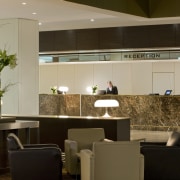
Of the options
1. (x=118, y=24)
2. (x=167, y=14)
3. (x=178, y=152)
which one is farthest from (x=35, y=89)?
(x=178, y=152)

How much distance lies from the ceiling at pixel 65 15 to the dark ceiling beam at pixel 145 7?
160 millimetres

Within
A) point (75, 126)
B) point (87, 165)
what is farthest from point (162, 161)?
point (75, 126)

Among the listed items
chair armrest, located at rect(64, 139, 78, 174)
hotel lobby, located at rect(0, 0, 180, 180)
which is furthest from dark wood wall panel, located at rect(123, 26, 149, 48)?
chair armrest, located at rect(64, 139, 78, 174)

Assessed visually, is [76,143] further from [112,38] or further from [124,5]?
[112,38]

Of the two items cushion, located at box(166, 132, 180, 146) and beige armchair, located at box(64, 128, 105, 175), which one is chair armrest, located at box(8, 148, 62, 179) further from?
cushion, located at box(166, 132, 180, 146)

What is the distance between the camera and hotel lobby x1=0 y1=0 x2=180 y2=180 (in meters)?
11.4

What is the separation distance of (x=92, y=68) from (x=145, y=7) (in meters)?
9.38

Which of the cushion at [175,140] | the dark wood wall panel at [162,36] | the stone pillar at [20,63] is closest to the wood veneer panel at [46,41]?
the stone pillar at [20,63]

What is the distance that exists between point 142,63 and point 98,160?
44.1 feet

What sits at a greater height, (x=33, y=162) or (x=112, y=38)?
(x=112, y=38)

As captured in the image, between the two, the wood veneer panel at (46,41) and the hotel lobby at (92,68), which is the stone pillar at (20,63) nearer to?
the hotel lobby at (92,68)

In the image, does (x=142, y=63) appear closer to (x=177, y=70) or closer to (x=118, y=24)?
(x=177, y=70)

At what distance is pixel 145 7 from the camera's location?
483 inches

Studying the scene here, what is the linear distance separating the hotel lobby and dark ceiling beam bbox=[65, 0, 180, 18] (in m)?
0.02
